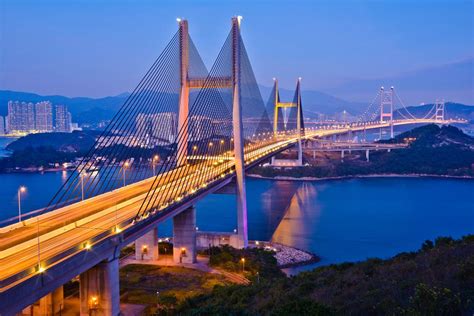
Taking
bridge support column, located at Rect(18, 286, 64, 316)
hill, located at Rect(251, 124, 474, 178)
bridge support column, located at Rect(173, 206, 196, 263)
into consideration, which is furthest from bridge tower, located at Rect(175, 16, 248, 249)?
hill, located at Rect(251, 124, 474, 178)

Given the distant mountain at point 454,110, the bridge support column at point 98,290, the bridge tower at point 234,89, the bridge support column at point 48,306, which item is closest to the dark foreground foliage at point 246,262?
the bridge tower at point 234,89

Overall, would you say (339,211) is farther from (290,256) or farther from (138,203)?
(138,203)

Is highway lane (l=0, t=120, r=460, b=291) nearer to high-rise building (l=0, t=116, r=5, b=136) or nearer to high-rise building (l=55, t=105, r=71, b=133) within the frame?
high-rise building (l=0, t=116, r=5, b=136)

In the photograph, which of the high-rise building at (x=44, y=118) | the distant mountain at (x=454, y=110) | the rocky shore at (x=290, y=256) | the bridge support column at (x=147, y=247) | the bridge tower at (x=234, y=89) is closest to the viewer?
the bridge support column at (x=147, y=247)

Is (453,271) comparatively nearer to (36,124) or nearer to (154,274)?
(154,274)

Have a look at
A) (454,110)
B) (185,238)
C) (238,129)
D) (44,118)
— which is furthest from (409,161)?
(454,110)

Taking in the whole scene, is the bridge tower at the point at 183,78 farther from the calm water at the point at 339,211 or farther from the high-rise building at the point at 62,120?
the high-rise building at the point at 62,120
